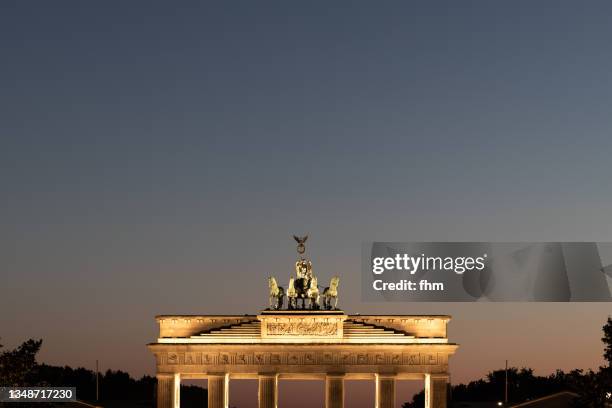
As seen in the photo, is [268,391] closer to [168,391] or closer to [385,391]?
[168,391]

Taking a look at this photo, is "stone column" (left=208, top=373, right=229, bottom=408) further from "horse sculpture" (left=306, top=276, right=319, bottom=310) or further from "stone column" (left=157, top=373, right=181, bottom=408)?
"horse sculpture" (left=306, top=276, right=319, bottom=310)

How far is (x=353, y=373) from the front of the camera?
97.4 meters

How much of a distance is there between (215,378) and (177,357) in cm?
310

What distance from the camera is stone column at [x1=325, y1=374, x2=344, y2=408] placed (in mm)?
97250

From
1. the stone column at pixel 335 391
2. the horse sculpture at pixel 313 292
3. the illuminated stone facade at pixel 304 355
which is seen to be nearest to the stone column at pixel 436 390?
the illuminated stone facade at pixel 304 355

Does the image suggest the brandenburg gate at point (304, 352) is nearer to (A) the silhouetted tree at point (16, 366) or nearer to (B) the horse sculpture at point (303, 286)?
(B) the horse sculpture at point (303, 286)

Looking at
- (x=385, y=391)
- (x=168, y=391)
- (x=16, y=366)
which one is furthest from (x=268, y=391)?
(x=16, y=366)

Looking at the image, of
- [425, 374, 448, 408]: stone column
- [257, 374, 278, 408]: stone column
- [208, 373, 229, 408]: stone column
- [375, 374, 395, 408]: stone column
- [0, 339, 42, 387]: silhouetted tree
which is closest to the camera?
[0, 339, 42, 387]: silhouetted tree

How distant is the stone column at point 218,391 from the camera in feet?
319

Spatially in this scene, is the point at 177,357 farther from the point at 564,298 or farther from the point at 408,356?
the point at 564,298

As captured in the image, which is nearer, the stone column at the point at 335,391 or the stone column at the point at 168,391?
the stone column at the point at 168,391

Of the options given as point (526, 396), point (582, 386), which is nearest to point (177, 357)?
point (582, 386)

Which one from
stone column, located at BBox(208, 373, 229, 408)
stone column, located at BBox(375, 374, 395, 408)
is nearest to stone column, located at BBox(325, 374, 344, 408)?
stone column, located at BBox(375, 374, 395, 408)

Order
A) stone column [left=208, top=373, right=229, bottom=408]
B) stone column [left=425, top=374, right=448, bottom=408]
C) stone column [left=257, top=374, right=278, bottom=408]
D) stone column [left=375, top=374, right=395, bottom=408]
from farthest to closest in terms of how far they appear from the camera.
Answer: stone column [left=257, top=374, right=278, bottom=408] → stone column [left=208, top=373, right=229, bottom=408] → stone column [left=375, top=374, right=395, bottom=408] → stone column [left=425, top=374, right=448, bottom=408]
